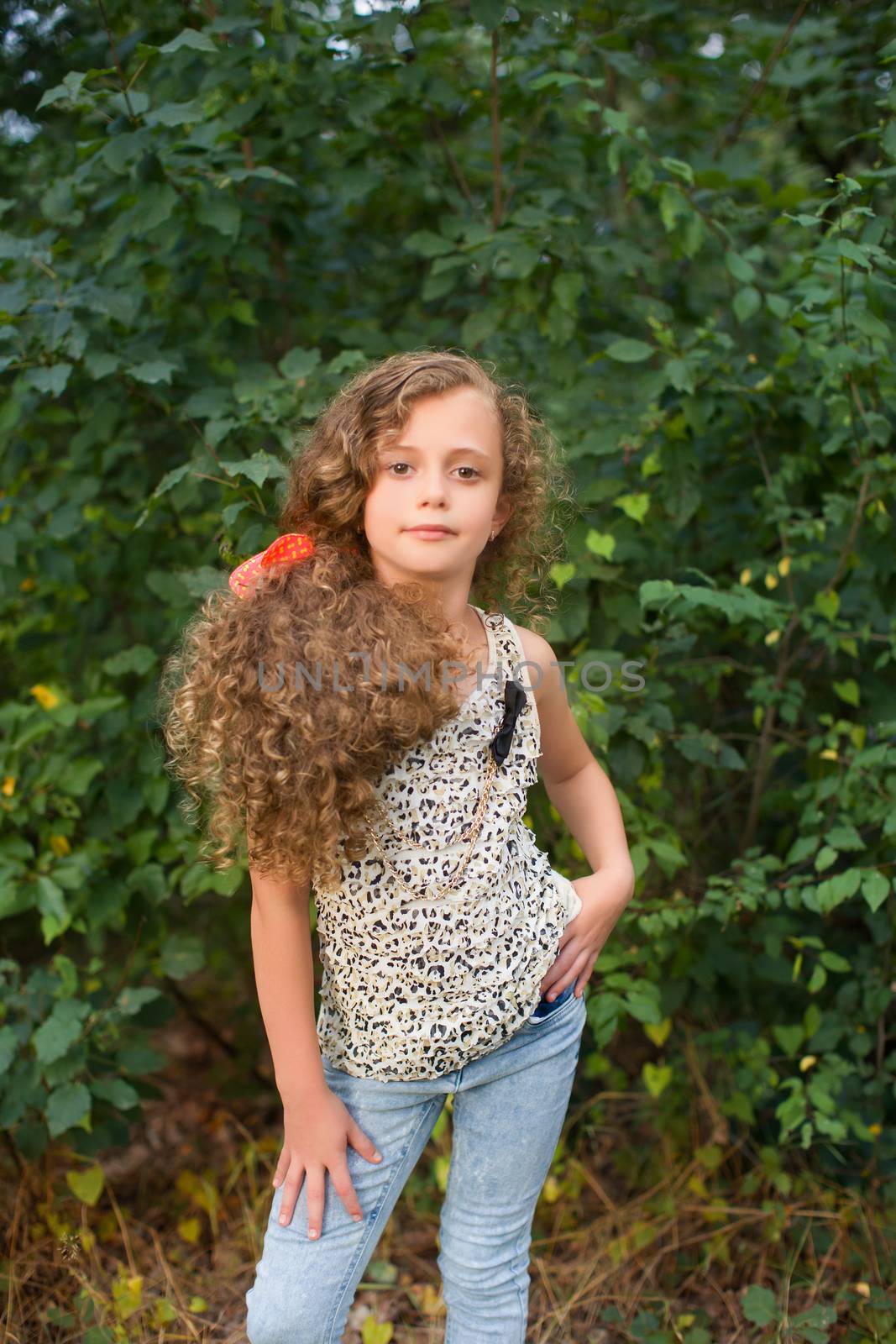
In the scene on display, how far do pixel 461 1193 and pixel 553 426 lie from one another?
4.79ft

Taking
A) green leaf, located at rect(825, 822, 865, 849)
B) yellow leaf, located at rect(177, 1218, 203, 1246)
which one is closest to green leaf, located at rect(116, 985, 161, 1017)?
yellow leaf, located at rect(177, 1218, 203, 1246)

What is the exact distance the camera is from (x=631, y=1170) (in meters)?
2.53

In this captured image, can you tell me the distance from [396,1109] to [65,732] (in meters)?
1.26

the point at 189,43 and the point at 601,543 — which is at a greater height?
the point at 189,43

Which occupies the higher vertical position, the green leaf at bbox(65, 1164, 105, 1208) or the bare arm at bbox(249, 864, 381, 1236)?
the bare arm at bbox(249, 864, 381, 1236)

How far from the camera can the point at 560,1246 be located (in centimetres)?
239

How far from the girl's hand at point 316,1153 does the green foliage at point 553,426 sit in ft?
2.19

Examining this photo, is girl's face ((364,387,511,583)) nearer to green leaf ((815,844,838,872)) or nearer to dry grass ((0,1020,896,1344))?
green leaf ((815,844,838,872))

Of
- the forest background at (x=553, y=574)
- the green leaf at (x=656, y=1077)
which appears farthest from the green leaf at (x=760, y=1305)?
the green leaf at (x=656, y=1077)

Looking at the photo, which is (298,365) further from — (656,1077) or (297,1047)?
(656,1077)

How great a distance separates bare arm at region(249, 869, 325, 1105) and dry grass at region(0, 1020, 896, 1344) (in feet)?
3.31

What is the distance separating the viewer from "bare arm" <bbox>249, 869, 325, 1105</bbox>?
1.27 metres

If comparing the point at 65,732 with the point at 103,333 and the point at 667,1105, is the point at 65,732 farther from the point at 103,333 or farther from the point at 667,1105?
the point at 667,1105

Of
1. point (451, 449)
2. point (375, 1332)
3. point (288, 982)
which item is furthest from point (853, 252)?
point (375, 1332)
